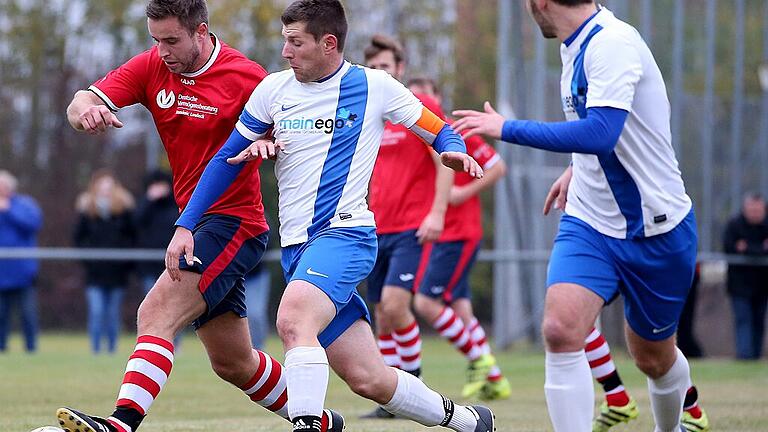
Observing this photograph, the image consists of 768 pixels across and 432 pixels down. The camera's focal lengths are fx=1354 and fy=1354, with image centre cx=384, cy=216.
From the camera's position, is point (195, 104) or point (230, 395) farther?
point (230, 395)

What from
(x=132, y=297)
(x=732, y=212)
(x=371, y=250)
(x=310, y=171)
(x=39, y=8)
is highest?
(x=39, y=8)

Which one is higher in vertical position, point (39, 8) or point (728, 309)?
point (39, 8)

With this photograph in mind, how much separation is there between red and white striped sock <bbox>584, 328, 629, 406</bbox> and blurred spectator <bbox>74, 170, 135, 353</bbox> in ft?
30.1

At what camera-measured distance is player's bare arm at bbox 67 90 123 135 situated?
5.86 m

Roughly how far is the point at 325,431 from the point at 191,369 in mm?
7273

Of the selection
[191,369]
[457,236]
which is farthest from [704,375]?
[191,369]

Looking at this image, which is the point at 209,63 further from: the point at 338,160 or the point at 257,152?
the point at 338,160

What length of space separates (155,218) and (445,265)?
21.0 feet

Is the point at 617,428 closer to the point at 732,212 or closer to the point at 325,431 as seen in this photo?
the point at 325,431

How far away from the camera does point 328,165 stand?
5746 mm

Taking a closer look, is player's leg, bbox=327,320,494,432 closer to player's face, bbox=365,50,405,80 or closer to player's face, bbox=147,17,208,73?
player's face, bbox=147,17,208,73

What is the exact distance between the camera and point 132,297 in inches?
995

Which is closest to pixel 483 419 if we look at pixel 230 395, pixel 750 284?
pixel 230 395

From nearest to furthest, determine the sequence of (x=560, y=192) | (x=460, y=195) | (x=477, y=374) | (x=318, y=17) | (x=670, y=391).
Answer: (x=318, y=17) → (x=670, y=391) → (x=560, y=192) → (x=460, y=195) → (x=477, y=374)
